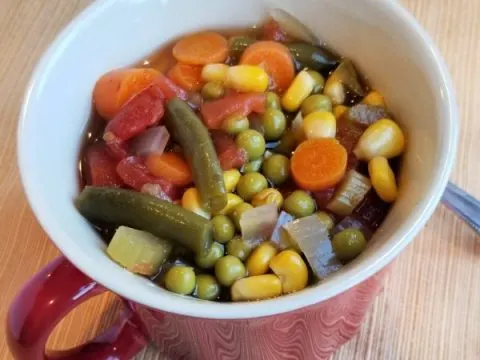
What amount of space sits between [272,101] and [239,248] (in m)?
0.25

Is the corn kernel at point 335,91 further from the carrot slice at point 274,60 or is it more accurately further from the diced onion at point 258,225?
the diced onion at point 258,225

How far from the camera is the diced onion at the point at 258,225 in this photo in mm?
947

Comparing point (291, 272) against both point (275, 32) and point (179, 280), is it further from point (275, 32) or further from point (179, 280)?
point (275, 32)

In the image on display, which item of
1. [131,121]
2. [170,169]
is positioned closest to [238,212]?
[170,169]

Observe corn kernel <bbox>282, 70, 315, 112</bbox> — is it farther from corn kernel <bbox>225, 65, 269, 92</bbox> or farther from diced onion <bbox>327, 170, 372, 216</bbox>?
diced onion <bbox>327, 170, 372, 216</bbox>

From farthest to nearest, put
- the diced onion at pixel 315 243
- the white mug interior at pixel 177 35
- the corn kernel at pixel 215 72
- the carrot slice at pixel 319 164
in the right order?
the corn kernel at pixel 215 72
the carrot slice at pixel 319 164
the diced onion at pixel 315 243
the white mug interior at pixel 177 35

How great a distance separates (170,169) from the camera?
1003 millimetres

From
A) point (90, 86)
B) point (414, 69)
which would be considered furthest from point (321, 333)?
point (90, 86)

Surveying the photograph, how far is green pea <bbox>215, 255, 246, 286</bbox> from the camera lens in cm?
90

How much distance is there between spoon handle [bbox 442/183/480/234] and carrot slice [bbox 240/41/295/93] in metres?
0.32

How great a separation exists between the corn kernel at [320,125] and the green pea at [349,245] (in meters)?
0.17

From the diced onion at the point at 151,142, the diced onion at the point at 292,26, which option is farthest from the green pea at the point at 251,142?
the diced onion at the point at 292,26

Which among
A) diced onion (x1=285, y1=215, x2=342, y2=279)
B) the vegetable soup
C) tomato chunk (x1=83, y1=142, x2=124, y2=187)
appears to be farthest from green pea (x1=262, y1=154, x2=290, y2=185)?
tomato chunk (x1=83, y1=142, x2=124, y2=187)

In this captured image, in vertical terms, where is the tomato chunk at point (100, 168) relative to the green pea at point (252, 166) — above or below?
above
